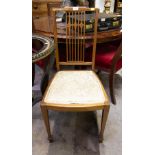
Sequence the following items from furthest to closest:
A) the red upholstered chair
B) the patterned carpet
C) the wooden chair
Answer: the red upholstered chair
the patterned carpet
the wooden chair

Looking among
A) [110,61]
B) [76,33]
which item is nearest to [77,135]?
[110,61]

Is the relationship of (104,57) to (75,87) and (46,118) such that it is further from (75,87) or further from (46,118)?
(46,118)

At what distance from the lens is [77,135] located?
1.50 meters

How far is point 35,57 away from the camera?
1.06 meters

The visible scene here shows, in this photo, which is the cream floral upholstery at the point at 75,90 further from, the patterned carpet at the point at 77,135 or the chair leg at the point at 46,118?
the patterned carpet at the point at 77,135

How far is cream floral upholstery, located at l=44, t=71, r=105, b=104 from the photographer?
1.21 meters

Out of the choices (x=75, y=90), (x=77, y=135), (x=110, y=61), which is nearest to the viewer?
(x=75, y=90)

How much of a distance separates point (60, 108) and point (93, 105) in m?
0.23

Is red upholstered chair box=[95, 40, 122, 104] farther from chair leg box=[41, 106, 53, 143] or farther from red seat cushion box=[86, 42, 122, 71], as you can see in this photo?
chair leg box=[41, 106, 53, 143]

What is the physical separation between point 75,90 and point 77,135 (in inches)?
18.0

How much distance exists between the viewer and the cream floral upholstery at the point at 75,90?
3.97ft

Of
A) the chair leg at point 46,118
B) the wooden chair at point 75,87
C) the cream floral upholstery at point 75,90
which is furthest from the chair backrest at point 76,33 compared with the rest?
the chair leg at point 46,118

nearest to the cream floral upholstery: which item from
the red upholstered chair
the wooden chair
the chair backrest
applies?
the wooden chair
